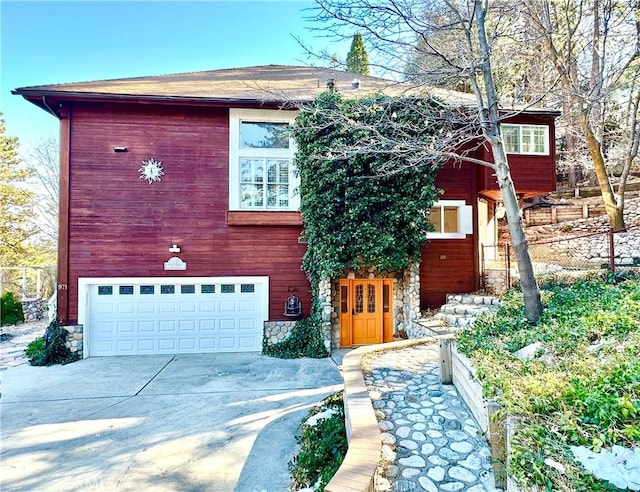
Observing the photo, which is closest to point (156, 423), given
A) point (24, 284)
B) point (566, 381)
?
point (566, 381)

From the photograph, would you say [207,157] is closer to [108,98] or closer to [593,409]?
[108,98]

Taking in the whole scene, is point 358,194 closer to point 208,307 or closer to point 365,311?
point 365,311

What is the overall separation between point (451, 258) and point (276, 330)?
5.26 m

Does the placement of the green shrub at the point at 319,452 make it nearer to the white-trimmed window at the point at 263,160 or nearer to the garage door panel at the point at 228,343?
the garage door panel at the point at 228,343

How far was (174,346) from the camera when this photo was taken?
832 cm

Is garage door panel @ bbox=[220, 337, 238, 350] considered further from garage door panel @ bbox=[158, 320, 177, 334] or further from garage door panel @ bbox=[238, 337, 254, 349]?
garage door panel @ bbox=[158, 320, 177, 334]

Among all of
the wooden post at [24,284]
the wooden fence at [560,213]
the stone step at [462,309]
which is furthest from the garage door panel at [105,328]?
the wooden fence at [560,213]

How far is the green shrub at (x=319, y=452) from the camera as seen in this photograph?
11.0 feet

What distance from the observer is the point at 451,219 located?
9.38 meters

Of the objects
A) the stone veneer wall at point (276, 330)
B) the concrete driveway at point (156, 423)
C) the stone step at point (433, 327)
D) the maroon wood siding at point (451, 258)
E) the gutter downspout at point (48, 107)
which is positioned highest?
the gutter downspout at point (48, 107)

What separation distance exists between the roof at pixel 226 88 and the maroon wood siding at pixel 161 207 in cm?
41

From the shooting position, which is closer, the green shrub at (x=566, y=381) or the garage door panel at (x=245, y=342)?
the green shrub at (x=566, y=381)

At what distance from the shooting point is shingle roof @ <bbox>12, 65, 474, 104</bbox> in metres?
7.84

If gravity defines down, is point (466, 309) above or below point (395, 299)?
below
